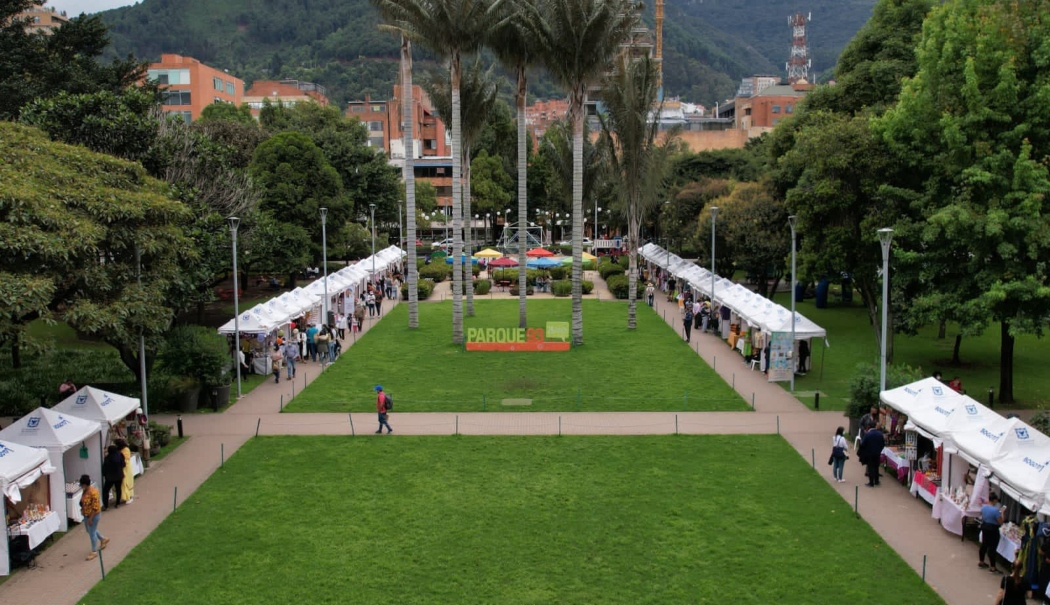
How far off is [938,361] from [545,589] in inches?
870

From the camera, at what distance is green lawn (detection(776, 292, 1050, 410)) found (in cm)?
2516

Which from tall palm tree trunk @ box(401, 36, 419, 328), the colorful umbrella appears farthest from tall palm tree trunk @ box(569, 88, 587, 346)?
the colorful umbrella

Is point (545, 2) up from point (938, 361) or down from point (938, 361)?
up

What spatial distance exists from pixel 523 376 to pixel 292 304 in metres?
10.0

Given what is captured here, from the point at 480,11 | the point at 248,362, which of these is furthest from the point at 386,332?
the point at 480,11

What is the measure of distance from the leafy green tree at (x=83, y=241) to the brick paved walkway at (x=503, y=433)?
3.17 meters

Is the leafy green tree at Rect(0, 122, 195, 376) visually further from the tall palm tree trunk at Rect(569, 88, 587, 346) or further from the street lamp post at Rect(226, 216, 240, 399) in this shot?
the tall palm tree trunk at Rect(569, 88, 587, 346)

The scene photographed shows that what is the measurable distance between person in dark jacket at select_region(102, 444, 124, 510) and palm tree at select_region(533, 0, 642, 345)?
19.6 metres

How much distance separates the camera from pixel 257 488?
1722 centimetres

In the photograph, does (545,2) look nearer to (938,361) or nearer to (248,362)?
(248,362)

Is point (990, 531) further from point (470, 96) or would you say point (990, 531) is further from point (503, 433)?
point (470, 96)

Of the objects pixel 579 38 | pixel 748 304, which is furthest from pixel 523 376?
pixel 579 38

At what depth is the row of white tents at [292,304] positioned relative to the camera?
93.4 ft

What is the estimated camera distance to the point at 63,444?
51.0 ft
